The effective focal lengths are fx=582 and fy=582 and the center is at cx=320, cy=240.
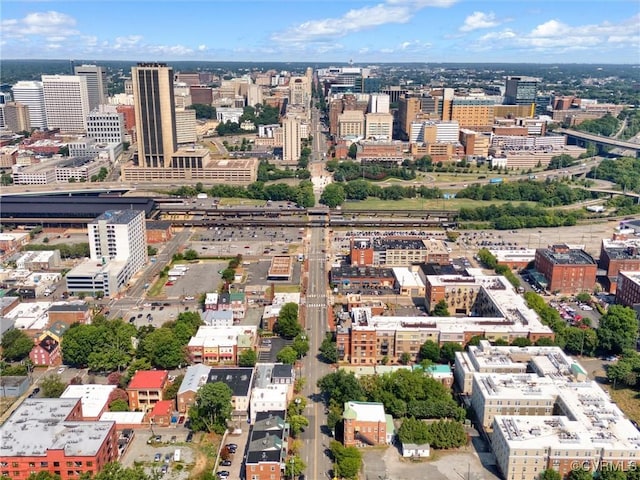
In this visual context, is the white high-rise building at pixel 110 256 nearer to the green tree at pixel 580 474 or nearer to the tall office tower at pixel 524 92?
the green tree at pixel 580 474

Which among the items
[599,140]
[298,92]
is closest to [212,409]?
[599,140]

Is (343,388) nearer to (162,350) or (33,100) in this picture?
(162,350)

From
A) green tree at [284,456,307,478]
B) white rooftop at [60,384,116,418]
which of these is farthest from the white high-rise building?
green tree at [284,456,307,478]

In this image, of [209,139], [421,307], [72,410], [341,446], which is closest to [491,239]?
[421,307]

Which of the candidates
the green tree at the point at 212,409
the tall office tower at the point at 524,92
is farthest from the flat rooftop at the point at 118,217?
the tall office tower at the point at 524,92

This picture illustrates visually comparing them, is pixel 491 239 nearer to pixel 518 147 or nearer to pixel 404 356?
pixel 404 356

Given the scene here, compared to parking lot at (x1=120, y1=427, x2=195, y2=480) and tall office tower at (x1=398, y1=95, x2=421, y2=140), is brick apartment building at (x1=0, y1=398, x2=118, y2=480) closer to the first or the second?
parking lot at (x1=120, y1=427, x2=195, y2=480)

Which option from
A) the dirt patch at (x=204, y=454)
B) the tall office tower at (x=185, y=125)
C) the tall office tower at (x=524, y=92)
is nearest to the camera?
the dirt patch at (x=204, y=454)
